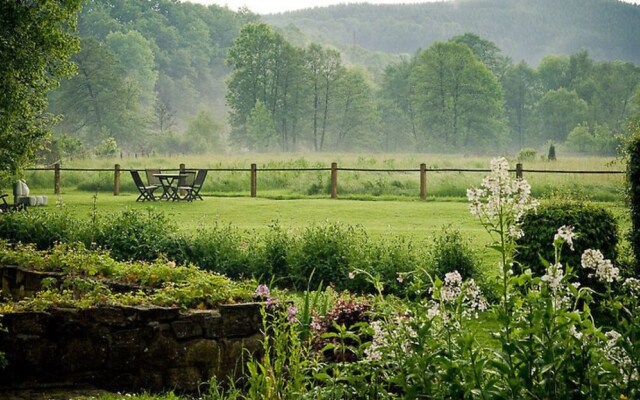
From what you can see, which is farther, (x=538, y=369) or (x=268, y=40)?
(x=268, y=40)

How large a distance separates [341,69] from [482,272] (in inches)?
2363

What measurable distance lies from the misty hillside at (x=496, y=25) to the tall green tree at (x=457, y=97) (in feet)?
164

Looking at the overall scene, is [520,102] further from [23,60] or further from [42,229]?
[42,229]

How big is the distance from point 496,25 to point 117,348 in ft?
400

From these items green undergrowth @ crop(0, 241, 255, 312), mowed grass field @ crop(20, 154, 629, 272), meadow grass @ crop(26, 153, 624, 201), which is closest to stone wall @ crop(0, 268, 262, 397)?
green undergrowth @ crop(0, 241, 255, 312)

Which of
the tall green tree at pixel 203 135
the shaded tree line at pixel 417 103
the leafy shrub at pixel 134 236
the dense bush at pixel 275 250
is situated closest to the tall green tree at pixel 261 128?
the shaded tree line at pixel 417 103

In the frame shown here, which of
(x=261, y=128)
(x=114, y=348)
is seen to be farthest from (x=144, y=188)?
(x=261, y=128)

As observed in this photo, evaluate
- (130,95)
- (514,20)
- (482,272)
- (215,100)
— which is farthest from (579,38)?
(482,272)

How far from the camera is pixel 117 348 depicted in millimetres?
5508

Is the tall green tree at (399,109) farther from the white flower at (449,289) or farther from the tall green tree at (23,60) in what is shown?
the white flower at (449,289)

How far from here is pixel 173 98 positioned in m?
83.6

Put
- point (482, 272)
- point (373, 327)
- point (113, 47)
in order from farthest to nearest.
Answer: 1. point (113, 47)
2. point (482, 272)
3. point (373, 327)

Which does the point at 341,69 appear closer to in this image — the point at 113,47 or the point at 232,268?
the point at 113,47

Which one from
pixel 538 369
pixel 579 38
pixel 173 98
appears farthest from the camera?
pixel 579 38
